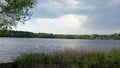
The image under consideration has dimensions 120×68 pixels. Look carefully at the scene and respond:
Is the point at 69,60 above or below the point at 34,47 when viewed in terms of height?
above

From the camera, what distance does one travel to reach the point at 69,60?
59.2ft

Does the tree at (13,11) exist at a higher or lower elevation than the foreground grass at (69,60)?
higher

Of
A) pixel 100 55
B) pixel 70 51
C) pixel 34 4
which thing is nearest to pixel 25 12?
pixel 34 4

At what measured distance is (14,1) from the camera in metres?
18.3

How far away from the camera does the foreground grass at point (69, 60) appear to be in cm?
1705

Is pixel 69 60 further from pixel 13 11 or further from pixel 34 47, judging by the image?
pixel 34 47

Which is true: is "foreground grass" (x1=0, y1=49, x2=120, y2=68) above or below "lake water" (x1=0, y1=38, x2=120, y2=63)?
above

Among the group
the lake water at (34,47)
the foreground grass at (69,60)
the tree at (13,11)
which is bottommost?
the lake water at (34,47)

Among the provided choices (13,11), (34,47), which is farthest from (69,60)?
(34,47)

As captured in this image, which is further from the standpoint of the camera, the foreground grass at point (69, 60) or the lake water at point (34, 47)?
the lake water at point (34, 47)

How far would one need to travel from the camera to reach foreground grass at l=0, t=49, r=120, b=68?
17.0m

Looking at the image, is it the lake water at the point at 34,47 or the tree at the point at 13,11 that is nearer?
the tree at the point at 13,11

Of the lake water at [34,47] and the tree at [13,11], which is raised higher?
the tree at [13,11]

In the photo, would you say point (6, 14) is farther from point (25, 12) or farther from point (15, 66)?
point (15, 66)
